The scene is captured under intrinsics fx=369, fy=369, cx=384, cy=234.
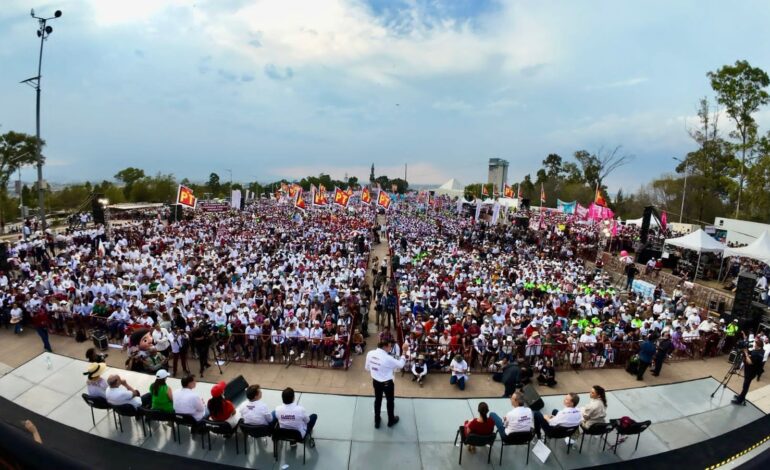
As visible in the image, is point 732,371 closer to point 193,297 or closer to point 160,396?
point 160,396

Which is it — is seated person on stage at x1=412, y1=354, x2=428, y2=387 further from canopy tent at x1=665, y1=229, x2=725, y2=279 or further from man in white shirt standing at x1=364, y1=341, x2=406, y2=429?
canopy tent at x1=665, y1=229, x2=725, y2=279

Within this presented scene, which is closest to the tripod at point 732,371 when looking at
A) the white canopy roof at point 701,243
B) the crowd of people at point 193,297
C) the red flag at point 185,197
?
the crowd of people at point 193,297

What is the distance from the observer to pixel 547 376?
9.01 meters

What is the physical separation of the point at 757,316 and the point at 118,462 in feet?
62.5

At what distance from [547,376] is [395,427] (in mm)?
4534

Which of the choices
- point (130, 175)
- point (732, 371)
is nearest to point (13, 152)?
point (130, 175)

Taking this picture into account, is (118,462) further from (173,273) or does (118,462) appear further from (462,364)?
(173,273)

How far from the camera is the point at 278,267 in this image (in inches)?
676

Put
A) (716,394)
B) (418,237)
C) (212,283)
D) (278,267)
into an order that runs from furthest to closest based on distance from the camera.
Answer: (418,237) < (278,267) < (212,283) < (716,394)

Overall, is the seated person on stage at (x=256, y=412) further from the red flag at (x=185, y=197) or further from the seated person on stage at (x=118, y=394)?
the red flag at (x=185, y=197)

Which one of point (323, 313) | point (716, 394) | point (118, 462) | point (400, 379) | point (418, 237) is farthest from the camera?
point (418, 237)

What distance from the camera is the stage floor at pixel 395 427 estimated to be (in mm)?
5750

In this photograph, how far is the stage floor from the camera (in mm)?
5750

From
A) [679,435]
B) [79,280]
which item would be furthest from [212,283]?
[679,435]
